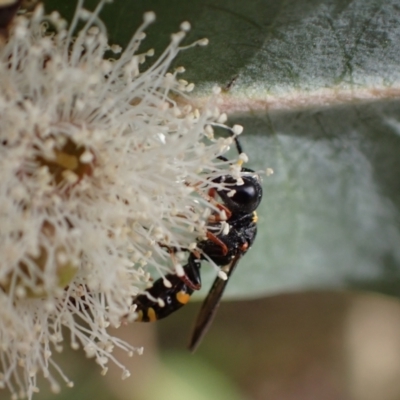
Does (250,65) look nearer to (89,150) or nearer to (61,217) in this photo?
(89,150)

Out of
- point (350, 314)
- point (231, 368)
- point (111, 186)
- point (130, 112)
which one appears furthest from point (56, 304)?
point (350, 314)

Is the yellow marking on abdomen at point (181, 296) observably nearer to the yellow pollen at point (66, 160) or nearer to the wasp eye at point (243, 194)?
the wasp eye at point (243, 194)

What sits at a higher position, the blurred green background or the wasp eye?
the wasp eye

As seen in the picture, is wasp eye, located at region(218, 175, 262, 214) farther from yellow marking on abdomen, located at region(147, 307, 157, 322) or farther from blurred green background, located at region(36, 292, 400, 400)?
blurred green background, located at region(36, 292, 400, 400)

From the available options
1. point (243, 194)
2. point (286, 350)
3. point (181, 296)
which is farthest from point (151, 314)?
point (286, 350)

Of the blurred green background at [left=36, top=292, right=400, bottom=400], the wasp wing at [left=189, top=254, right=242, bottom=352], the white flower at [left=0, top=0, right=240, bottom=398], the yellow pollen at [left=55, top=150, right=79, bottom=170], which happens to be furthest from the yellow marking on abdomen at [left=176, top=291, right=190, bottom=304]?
the blurred green background at [left=36, top=292, right=400, bottom=400]

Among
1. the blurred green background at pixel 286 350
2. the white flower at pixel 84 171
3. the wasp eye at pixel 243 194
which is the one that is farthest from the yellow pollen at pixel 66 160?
the blurred green background at pixel 286 350
